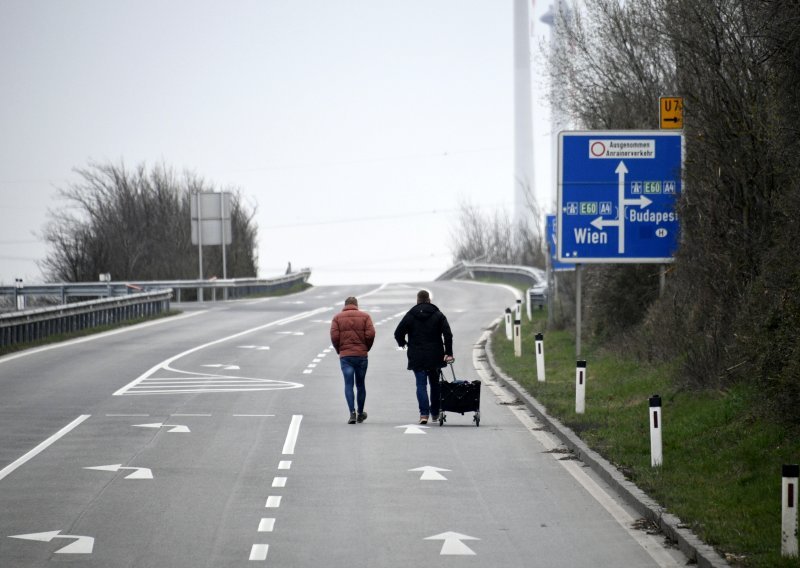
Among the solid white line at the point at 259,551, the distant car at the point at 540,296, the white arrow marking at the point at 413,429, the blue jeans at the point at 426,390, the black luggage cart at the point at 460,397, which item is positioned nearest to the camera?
the solid white line at the point at 259,551

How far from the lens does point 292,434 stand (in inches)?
691

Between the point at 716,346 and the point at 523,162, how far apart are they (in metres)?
66.0

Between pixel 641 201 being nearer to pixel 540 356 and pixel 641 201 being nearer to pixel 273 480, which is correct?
pixel 540 356

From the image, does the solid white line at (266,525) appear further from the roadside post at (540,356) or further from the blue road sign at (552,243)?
the blue road sign at (552,243)

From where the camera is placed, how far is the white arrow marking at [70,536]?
10.2 meters

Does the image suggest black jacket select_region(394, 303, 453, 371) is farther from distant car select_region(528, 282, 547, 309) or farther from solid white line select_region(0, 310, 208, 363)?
distant car select_region(528, 282, 547, 309)

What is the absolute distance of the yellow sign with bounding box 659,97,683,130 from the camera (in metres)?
22.5

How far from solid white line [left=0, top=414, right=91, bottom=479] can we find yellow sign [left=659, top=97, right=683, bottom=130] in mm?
10525

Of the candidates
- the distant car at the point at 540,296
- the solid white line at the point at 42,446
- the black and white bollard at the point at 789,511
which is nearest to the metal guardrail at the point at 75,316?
the distant car at the point at 540,296

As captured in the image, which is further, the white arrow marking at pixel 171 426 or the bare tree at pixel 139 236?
the bare tree at pixel 139 236

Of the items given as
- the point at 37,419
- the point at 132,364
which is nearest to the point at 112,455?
the point at 37,419

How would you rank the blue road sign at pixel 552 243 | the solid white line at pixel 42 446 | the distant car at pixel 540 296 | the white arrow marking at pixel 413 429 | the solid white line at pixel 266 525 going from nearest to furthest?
the solid white line at pixel 266 525, the solid white line at pixel 42 446, the white arrow marking at pixel 413 429, the blue road sign at pixel 552 243, the distant car at pixel 540 296

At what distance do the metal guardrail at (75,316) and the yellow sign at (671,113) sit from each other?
16882mm

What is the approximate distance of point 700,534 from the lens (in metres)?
10.2
